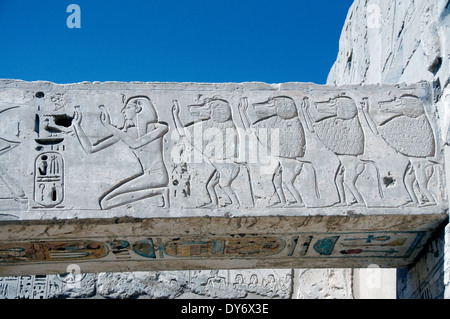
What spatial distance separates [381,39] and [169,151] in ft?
8.59

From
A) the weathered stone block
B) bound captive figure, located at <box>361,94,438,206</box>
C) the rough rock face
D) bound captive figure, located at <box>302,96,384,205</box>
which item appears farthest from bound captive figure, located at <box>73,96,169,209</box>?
the rough rock face

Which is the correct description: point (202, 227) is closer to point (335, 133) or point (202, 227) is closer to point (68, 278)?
point (335, 133)

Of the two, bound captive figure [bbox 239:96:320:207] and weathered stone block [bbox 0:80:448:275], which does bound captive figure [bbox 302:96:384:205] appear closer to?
weathered stone block [bbox 0:80:448:275]

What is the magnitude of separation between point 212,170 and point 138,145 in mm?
520

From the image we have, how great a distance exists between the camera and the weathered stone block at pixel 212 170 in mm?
4594

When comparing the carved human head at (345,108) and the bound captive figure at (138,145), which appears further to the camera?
the carved human head at (345,108)

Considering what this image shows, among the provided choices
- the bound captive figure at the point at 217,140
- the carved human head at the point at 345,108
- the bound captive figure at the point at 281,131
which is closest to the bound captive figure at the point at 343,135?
the carved human head at the point at 345,108

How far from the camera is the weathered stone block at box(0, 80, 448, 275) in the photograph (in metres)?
4.59

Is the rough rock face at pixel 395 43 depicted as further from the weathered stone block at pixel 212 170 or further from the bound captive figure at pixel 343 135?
the bound captive figure at pixel 343 135

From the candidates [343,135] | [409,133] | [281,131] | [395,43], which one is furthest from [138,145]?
[395,43]

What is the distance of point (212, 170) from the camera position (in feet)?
15.5

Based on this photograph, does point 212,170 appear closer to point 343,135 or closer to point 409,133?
point 343,135

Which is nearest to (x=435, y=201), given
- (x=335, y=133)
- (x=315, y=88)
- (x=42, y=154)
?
(x=335, y=133)

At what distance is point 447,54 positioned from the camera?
4.74 m
